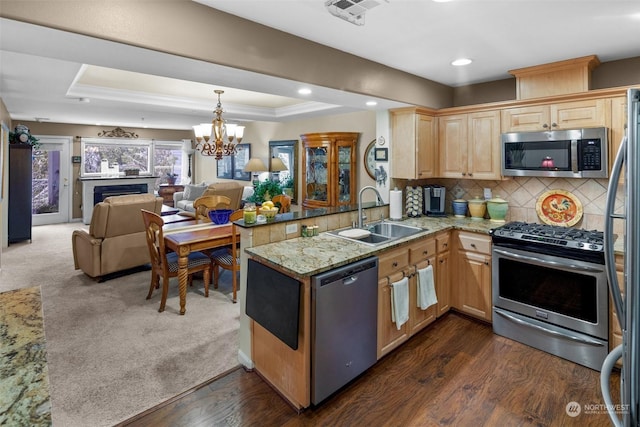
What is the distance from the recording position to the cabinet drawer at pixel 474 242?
3.18 m

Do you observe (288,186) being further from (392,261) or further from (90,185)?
(90,185)

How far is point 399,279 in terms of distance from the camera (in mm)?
2725

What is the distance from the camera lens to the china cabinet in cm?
550

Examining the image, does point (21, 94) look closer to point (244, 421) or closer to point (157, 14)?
point (157, 14)

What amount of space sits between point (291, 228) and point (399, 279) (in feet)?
3.20

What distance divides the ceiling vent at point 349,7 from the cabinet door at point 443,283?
2.24m

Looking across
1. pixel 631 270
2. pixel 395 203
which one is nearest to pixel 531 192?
pixel 395 203

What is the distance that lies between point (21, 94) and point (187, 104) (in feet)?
6.78

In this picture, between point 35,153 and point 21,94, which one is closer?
point 21,94

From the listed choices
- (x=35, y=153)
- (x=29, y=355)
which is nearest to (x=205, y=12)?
(x=29, y=355)

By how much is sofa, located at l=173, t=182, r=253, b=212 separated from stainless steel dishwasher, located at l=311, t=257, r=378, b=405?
13.9 ft

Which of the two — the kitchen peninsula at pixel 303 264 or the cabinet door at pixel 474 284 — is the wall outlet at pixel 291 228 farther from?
the cabinet door at pixel 474 284

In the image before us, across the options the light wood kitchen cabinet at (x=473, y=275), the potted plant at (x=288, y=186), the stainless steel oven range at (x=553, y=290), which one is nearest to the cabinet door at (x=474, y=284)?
the light wood kitchen cabinet at (x=473, y=275)

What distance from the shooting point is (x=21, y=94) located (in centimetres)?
446
